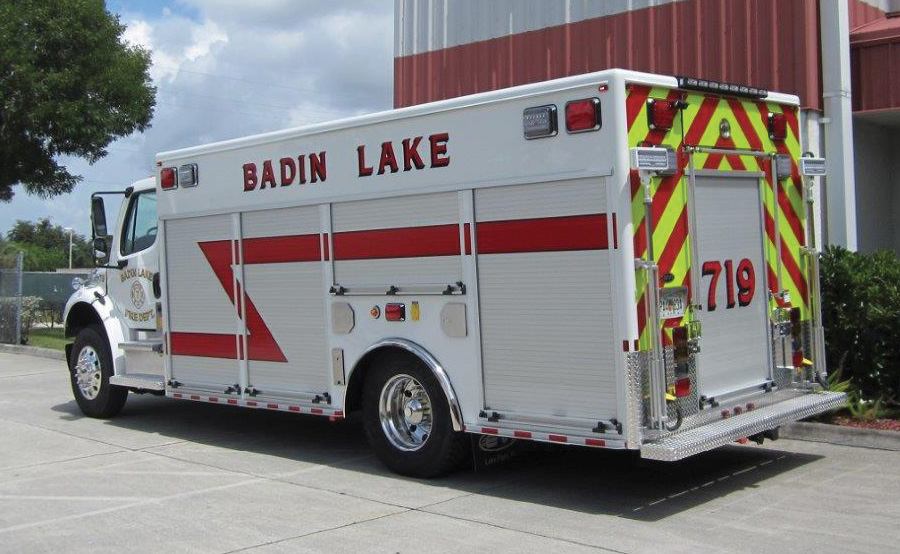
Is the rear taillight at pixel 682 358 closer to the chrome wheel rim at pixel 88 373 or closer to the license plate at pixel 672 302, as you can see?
the license plate at pixel 672 302

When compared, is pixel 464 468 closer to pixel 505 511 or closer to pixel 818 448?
pixel 505 511

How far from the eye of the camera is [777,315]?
25.5ft

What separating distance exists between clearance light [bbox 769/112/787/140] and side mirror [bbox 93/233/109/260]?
7.01m

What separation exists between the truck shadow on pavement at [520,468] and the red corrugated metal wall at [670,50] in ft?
15.0

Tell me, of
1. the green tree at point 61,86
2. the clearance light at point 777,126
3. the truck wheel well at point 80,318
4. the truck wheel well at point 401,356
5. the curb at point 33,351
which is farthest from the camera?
the green tree at point 61,86

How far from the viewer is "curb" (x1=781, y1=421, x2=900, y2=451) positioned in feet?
27.4

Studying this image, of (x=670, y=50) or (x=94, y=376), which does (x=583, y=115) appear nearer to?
(x=670, y=50)

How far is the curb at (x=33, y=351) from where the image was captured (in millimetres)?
18156

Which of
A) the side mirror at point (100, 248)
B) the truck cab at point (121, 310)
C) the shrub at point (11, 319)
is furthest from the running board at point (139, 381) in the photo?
the shrub at point (11, 319)

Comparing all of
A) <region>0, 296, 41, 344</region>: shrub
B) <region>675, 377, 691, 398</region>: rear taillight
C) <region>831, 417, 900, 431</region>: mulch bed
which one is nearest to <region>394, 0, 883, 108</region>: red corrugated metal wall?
<region>831, 417, 900, 431</region>: mulch bed

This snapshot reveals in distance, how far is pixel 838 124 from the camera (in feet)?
35.6

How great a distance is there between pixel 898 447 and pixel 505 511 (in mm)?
3572

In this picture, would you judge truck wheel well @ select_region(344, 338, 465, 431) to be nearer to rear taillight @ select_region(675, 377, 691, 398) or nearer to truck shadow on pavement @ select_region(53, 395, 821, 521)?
truck shadow on pavement @ select_region(53, 395, 821, 521)

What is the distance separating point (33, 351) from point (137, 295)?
30.6 feet
